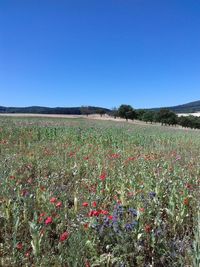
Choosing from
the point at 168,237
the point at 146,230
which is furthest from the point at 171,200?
the point at 146,230

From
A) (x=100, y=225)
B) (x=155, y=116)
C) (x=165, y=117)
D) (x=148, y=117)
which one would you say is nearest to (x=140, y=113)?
(x=148, y=117)

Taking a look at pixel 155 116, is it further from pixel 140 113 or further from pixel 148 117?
pixel 140 113

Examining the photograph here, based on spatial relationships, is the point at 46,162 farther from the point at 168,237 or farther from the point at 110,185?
the point at 168,237

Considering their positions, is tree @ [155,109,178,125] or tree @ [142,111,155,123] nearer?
tree @ [155,109,178,125]

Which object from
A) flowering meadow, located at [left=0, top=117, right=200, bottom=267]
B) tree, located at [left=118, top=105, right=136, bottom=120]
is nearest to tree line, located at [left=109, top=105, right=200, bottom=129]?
tree, located at [left=118, top=105, right=136, bottom=120]

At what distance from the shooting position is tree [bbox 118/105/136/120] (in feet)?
385

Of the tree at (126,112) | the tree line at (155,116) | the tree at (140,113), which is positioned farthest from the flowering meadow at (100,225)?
the tree at (140,113)

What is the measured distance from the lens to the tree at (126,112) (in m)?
118

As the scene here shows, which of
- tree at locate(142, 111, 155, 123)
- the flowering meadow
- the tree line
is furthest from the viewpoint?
tree at locate(142, 111, 155, 123)

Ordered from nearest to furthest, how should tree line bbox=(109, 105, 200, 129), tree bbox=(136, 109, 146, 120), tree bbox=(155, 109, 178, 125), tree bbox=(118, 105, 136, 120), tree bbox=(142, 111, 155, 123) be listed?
tree bbox=(155, 109, 178, 125) < tree line bbox=(109, 105, 200, 129) < tree bbox=(118, 105, 136, 120) < tree bbox=(142, 111, 155, 123) < tree bbox=(136, 109, 146, 120)

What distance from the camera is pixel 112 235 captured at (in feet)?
12.5

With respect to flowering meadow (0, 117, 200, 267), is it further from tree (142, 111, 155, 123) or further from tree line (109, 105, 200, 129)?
tree (142, 111, 155, 123)

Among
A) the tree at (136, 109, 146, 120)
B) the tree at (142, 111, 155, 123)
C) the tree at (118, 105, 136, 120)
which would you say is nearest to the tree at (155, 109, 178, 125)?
the tree at (142, 111, 155, 123)

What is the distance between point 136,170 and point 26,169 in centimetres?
272
